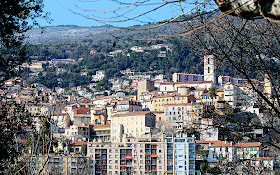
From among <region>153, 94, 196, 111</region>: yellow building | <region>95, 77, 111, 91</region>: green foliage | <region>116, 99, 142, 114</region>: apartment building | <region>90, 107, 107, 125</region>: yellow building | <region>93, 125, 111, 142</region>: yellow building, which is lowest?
<region>93, 125, 111, 142</region>: yellow building

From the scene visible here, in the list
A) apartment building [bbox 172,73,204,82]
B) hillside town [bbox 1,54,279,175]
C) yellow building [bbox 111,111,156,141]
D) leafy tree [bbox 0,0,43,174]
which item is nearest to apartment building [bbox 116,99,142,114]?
hillside town [bbox 1,54,279,175]

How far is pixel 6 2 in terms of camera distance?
686 centimetres

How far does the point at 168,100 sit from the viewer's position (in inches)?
3784

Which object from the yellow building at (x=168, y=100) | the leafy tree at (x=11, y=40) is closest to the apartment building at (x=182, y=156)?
the yellow building at (x=168, y=100)

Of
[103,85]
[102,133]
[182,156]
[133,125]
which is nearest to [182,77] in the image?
[103,85]

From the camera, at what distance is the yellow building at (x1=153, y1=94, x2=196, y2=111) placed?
91.4 metres

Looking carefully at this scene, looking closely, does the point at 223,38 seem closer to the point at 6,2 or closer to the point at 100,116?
the point at 6,2

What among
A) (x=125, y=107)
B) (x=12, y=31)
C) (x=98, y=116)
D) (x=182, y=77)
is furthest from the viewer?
(x=182, y=77)

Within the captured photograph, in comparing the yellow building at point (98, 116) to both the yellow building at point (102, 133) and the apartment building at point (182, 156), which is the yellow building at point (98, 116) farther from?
the apartment building at point (182, 156)

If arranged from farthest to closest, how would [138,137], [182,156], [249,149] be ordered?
[138,137]
[182,156]
[249,149]

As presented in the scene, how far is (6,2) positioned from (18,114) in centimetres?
452

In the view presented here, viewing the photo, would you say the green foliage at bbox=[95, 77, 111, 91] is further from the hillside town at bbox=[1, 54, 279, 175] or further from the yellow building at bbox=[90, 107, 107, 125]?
the yellow building at bbox=[90, 107, 107, 125]

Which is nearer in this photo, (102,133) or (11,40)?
(11,40)

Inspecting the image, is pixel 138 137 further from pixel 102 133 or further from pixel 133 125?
pixel 102 133
